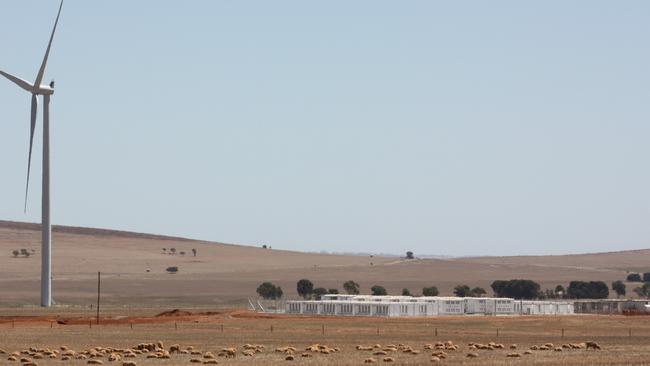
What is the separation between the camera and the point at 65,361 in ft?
202

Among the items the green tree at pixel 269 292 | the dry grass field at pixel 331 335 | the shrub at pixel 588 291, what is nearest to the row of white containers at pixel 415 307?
the dry grass field at pixel 331 335

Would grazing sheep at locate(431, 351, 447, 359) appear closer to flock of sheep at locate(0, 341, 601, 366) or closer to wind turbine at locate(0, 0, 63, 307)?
flock of sheep at locate(0, 341, 601, 366)

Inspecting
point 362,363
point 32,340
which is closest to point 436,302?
point 32,340

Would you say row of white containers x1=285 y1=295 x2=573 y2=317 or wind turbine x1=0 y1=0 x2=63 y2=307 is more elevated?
wind turbine x1=0 y1=0 x2=63 y2=307

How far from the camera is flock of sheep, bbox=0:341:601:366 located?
62438mm

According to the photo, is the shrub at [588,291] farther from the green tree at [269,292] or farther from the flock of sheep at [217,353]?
the flock of sheep at [217,353]

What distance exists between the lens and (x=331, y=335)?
91.0 metres

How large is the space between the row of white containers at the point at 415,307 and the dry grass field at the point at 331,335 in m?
8.15

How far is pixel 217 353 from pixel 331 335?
2356 cm

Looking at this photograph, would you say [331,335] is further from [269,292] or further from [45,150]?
[269,292]

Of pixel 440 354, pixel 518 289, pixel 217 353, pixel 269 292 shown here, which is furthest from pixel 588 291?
pixel 217 353

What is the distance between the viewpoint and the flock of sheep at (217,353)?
62438mm

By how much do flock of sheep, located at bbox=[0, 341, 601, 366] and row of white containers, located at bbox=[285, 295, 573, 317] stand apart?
51175mm

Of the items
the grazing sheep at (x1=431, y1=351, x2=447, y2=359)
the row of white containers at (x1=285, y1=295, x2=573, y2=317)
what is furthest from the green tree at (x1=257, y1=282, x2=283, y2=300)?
the grazing sheep at (x1=431, y1=351, x2=447, y2=359)
